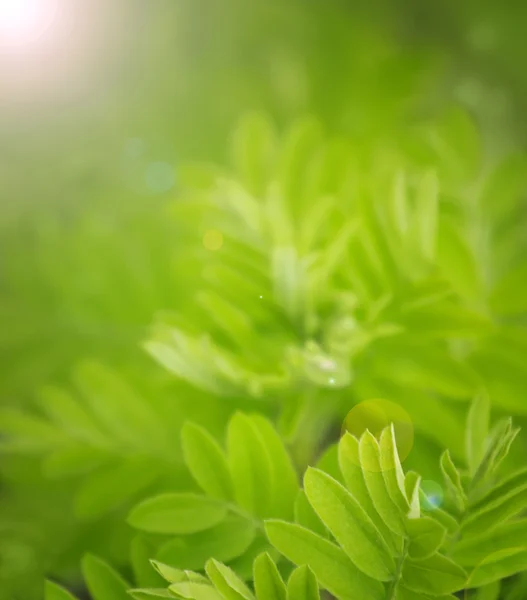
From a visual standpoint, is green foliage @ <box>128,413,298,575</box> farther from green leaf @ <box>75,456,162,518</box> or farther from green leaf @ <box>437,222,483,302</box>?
green leaf @ <box>437,222,483,302</box>

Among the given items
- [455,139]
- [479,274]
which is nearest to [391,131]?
[455,139]

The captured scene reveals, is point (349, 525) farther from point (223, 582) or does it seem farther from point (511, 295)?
point (511, 295)

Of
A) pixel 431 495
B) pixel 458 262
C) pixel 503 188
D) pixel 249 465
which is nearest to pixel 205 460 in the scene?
pixel 249 465

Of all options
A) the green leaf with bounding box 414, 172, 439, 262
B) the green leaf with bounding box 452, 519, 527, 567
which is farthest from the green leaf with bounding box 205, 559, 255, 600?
the green leaf with bounding box 414, 172, 439, 262

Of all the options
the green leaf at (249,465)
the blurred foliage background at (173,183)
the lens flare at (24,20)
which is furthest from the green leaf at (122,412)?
the lens flare at (24,20)

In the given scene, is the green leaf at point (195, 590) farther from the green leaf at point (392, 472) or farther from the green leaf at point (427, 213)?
the green leaf at point (427, 213)

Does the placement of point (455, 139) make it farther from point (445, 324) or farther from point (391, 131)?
point (445, 324)
